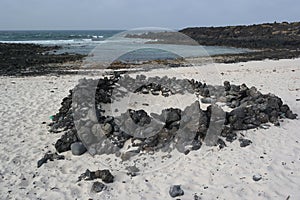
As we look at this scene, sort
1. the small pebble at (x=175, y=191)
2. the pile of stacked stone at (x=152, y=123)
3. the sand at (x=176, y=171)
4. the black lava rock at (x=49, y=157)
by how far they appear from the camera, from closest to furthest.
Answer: the small pebble at (x=175, y=191) → the sand at (x=176, y=171) → the black lava rock at (x=49, y=157) → the pile of stacked stone at (x=152, y=123)

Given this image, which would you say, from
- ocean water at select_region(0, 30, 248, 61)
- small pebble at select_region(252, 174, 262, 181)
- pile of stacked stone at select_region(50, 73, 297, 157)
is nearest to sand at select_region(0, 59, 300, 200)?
small pebble at select_region(252, 174, 262, 181)

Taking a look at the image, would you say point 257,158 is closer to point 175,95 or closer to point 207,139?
point 207,139

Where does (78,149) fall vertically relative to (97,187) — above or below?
above

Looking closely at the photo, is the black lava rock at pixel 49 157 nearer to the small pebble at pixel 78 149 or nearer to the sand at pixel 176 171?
the sand at pixel 176 171

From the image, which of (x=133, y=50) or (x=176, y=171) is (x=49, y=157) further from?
(x=133, y=50)

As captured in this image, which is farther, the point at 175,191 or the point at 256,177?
the point at 256,177

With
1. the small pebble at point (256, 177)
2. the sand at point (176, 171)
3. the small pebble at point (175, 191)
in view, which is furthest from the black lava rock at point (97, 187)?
the small pebble at point (256, 177)

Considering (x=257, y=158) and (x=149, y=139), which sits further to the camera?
(x=149, y=139)

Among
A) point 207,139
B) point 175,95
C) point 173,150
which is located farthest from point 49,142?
point 175,95

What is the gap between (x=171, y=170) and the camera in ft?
18.6

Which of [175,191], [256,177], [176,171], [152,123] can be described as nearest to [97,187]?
[175,191]

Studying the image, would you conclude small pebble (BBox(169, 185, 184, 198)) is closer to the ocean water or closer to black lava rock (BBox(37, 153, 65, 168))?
black lava rock (BBox(37, 153, 65, 168))

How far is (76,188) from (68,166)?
2.70ft

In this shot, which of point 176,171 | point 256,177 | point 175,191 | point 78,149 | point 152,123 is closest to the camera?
point 175,191
